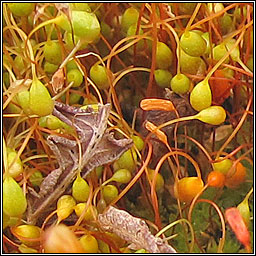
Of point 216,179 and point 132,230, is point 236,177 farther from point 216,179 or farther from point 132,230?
point 132,230

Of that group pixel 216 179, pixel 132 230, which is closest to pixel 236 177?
pixel 216 179

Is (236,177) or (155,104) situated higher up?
(155,104)

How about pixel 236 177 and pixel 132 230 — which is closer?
pixel 132 230

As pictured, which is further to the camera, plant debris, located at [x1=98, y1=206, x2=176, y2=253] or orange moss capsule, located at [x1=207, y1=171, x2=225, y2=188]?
orange moss capsule, located at [x1=207, y1=171, x2=225, y2=188]

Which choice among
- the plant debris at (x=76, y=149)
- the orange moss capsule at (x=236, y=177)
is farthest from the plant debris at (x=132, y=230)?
the orange moss capsule at (x=236, y=177)

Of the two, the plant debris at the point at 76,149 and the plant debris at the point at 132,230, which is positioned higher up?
the plant debris at the point at 76,149

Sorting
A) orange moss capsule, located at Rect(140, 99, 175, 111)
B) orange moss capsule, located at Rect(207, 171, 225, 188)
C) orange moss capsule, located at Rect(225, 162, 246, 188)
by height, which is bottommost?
orange moss capsule, located at Rect(225, 162, 246, 188)

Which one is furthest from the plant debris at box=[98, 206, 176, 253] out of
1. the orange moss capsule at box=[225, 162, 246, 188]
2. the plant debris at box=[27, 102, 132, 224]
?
the orange moss capsule at box=[225, 162, 246, 188]

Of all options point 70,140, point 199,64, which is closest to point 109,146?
point 70,140

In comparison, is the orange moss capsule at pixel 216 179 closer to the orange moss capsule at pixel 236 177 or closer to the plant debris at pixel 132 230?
the orange moss capsule at pixel 236 177

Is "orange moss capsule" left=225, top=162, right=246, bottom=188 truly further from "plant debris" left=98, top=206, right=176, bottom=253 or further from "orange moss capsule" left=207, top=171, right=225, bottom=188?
"plant debris" left=98, top=206, right=176, bottom=253

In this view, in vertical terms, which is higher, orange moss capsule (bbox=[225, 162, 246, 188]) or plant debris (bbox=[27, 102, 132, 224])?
plant debris (bbox=[27, 102, 132, 224])

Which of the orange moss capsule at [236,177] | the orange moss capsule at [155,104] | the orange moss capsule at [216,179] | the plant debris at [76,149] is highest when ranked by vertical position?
the orange moss capsule at [155,104]
